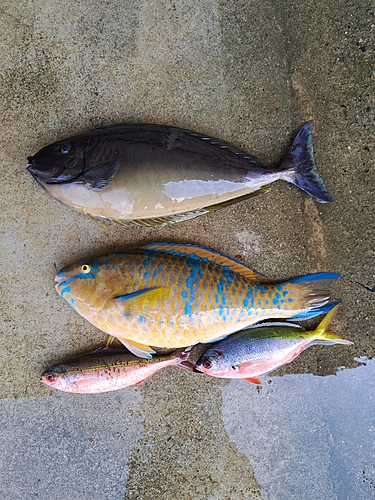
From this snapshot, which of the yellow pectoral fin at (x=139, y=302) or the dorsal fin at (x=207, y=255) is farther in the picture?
the dorsal fin at (x=207, y=255)

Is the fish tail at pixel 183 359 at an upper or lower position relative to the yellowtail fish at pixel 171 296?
lower

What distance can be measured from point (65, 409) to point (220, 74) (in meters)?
2.32

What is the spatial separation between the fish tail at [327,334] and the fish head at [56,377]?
1.53 metres

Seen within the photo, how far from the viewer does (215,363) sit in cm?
232

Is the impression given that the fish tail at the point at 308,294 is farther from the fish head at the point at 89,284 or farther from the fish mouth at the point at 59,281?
the fish mouth at the point at 59,281

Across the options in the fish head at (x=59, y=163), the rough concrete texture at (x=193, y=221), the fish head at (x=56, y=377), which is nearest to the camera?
the fish head at (x=59, y=163)

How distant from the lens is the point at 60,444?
245 centimetres

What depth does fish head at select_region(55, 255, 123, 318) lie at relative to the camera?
222cm

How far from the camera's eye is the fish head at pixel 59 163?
215cm

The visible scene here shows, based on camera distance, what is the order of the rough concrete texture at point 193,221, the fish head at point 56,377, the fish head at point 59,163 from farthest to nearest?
the rough concrete texture at point 193,221, the fish head at point 56,377, the fish head at point 59,163

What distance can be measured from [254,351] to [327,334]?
503 millimetres

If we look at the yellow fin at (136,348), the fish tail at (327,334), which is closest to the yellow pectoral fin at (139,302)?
the yellow fin at (136,348)

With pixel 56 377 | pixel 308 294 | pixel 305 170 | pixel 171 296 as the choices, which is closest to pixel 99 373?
pixel 56 377

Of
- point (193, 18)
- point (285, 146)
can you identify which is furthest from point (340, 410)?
point (193, 18)
